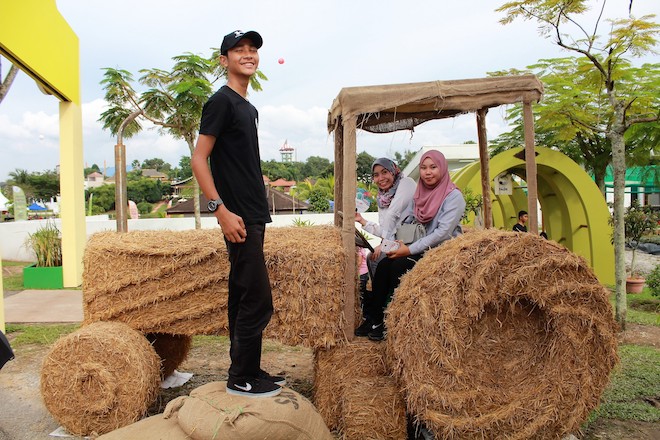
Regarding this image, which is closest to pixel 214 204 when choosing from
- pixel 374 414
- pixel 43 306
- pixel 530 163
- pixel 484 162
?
pixel 374 414

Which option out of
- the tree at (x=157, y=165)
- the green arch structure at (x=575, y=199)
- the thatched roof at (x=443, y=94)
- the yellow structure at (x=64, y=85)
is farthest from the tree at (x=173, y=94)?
the tree at (x=157, y=165)

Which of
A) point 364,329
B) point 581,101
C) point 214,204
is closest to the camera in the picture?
point 214,204

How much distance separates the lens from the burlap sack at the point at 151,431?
2963 millimetres

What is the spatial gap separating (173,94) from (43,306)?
6890 millimetres

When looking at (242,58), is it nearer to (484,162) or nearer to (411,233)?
(411,233)

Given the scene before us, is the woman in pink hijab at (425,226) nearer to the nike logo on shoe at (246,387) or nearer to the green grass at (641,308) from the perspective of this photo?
the nike logo on shoe at (246,387)

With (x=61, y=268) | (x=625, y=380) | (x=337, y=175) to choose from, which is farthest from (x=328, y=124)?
(x=61, y=268)

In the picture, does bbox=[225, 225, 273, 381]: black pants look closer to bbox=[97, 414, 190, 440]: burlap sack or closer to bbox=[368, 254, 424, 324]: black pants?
bbox=[97, 414, 190, 440]: burlap sack

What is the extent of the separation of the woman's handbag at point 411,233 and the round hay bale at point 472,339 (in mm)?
713

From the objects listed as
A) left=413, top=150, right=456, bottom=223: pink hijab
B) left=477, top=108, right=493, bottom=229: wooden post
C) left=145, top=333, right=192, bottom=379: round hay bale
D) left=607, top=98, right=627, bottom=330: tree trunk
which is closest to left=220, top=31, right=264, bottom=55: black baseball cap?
left=413, top=150, right=456, bottom=223: pink hijab

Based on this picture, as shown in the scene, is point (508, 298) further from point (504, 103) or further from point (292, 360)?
point (292, 360)

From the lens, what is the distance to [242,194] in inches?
119

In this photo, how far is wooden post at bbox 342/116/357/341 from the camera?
3609 mm

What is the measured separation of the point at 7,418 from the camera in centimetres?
407
